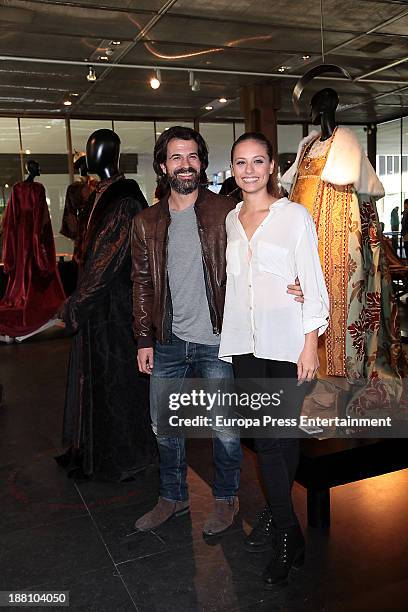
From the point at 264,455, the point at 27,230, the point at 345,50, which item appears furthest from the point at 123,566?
the point at 345,50

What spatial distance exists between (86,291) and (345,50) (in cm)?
549

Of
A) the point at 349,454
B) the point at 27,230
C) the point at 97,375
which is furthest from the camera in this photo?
the point at 27,230

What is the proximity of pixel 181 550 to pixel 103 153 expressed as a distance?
1629mm

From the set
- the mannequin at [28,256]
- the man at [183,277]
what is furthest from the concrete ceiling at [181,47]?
the man at [183,277]

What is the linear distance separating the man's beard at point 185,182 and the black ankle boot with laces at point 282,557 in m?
1.18

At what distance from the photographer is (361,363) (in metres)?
2.45

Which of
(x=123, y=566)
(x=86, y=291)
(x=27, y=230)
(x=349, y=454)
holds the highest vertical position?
(x=27, y=230)

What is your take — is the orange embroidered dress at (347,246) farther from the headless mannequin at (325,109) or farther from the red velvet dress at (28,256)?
the red velvet dress at (28,256)

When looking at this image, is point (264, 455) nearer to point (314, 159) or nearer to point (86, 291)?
point (86, 291)

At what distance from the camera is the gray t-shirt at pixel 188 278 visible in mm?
2053

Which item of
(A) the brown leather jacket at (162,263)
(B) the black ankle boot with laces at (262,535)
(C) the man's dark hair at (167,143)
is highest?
(C) the man's dark hair at (167,143)

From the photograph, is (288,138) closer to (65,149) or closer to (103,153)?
(65,149)
